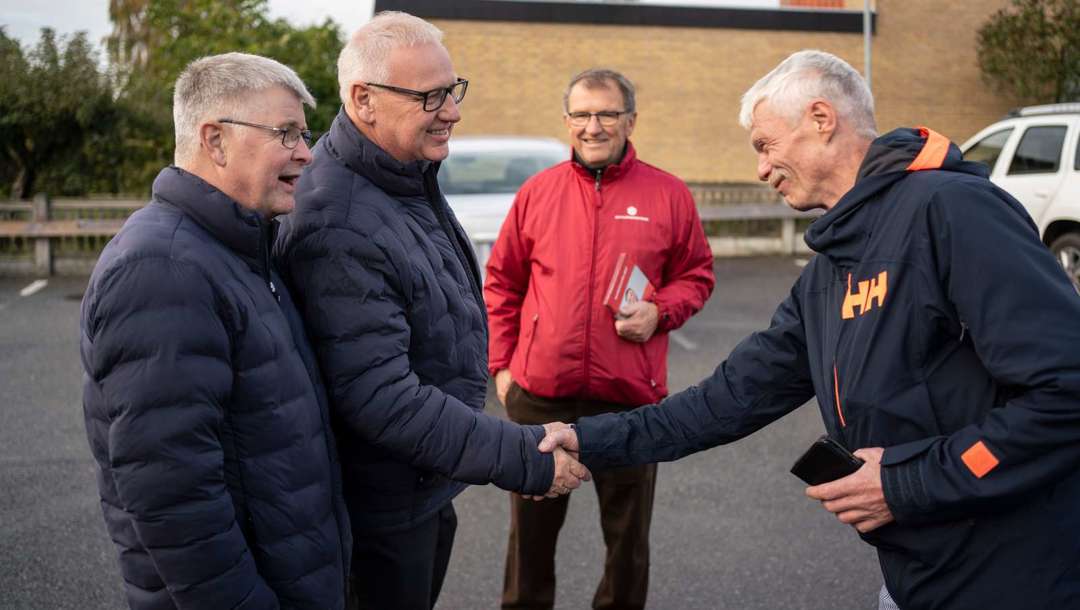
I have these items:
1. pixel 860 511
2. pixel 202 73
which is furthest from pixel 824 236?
pixel 202 73

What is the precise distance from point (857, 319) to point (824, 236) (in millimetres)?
206

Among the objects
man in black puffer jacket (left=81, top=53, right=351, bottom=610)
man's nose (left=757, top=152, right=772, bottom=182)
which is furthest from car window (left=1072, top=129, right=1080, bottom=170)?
man in black puffer jacket (left=81, top=53, right=351, bottom=610)

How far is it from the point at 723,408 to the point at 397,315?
0.99 meters

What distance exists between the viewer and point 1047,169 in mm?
11258

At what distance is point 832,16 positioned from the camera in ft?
77.6

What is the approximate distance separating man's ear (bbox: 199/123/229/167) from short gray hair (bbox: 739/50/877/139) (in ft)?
4.03

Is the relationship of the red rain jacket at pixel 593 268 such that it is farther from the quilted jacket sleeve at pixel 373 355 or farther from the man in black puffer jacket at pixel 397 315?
the quilted jacket sleeve at pixel 373 355

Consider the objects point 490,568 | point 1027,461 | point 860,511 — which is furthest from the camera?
point 490,568

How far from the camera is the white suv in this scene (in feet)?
35.2

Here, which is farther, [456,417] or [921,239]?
[456,417]

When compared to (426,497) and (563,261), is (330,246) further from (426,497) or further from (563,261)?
(563,261)

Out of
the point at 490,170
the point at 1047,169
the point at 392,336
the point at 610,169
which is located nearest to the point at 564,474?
the point at 392,336

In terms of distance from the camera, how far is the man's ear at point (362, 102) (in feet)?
8.96

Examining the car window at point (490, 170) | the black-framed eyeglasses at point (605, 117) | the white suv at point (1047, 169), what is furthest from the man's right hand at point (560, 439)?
the white suv at point (1047, 169)
